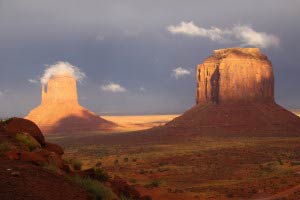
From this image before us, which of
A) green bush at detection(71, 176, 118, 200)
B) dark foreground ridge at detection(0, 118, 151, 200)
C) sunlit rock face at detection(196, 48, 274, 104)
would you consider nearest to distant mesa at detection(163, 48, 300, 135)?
sunlit rock face at detection(196, 48, 274, 104)

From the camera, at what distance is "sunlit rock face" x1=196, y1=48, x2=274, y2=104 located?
82750 millimetres

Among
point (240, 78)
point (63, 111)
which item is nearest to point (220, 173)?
point (240, 78)

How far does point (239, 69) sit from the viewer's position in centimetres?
8375

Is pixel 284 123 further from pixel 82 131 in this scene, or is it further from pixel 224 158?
pixel 82 131

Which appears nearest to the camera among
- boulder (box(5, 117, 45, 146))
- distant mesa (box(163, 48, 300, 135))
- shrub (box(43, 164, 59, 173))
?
shrub (box(43, 164, 59, 173))

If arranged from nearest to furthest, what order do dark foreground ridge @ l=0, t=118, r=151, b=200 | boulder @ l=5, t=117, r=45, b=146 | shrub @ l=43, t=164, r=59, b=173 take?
dark foreground ridge @ l=0, t=118, r=151, b=200 → shrub @ l=43, t=164, r=59, b=173 → boulder @ l=5, t=117, r=45, b=146

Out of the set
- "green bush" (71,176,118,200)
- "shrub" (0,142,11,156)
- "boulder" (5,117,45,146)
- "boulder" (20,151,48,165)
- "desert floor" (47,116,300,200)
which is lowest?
"desert floor" (47,116,300,200)

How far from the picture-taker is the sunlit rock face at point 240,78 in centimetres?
8275

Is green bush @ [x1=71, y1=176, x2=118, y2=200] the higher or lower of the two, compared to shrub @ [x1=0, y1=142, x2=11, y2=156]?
lower

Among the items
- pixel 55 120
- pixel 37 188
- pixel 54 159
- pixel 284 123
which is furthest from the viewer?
pixel 55 120

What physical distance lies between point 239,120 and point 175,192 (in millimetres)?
57241

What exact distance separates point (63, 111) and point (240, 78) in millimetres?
60310

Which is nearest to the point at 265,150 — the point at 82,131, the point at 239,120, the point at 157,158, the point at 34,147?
the point at 157,158

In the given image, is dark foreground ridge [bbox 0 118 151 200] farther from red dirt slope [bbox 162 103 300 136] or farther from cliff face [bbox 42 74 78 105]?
cliff face [bbox 42 74 78 105]
